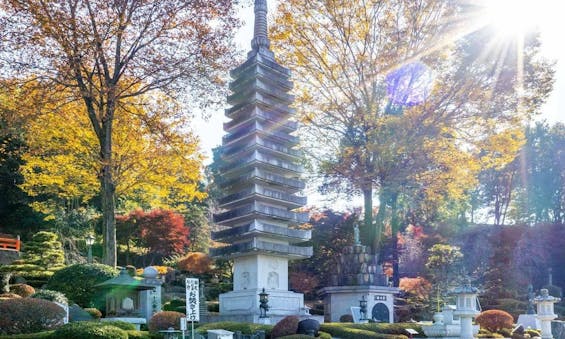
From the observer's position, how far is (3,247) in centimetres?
3603

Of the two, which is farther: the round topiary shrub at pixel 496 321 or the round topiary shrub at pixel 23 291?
the round topiary shrub at pixel 496 321

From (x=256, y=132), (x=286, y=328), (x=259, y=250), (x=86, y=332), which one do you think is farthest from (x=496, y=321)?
(x=86, y=332)

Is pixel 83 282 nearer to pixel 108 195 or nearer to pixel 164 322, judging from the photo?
pixel 108 195

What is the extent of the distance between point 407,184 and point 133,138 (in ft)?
46.4

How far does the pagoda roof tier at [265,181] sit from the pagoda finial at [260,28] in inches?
253

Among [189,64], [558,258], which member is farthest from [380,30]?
[558,258]

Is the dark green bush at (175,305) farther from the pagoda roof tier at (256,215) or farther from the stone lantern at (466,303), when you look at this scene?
the stone lantern at (466,303)

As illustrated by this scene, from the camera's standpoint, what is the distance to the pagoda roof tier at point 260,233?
2548 cm

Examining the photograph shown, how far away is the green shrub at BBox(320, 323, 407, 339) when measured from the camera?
794 inches

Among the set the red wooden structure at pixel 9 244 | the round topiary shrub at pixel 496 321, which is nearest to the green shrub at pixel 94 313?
the round topiary shrub at pixel 496 321

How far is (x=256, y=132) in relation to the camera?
2722 centimetres

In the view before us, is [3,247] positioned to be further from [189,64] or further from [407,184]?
[407,184]

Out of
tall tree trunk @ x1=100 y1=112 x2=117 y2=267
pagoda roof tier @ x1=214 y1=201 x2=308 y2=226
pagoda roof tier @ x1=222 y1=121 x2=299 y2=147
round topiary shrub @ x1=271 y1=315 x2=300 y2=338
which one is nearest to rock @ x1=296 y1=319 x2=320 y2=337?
round topiary shrub @ x1=271 y1=315 x2=300 y2=338

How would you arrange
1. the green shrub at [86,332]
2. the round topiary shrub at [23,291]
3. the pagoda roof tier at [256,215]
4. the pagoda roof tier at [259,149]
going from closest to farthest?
the green shrub at [86,332] → the round topiary shrub at [23,291] → the pagoda roof tier at [256,215] → the pagoda roof tier at [259,149]
